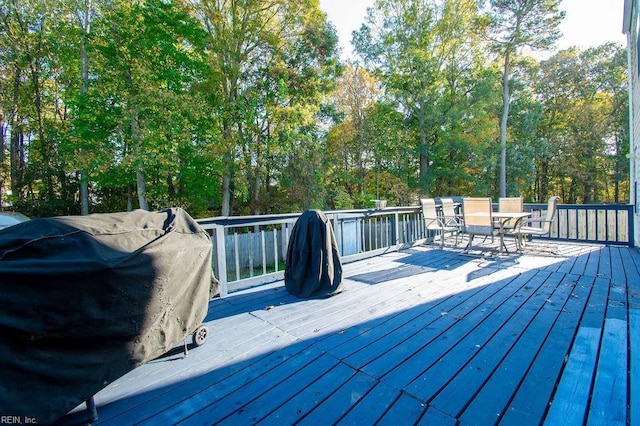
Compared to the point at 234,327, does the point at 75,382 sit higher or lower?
higher

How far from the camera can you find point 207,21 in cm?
1056

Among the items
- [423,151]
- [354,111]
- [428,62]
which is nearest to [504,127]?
[423,151]

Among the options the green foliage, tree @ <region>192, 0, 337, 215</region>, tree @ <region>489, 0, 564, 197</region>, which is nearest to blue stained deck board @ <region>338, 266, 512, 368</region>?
the green foliage

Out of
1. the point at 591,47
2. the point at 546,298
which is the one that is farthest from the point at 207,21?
the point at 591,47

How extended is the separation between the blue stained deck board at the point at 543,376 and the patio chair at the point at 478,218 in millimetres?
2439

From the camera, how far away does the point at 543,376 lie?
1701 millimetres

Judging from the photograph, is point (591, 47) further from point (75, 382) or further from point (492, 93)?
point (75, 382)

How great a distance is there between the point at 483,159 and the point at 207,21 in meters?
12.9

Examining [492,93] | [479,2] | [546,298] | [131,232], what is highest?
[479,2]

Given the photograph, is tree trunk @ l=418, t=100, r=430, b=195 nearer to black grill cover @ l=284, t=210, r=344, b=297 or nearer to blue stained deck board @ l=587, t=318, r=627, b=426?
black grill cover @ l=284, t=210, r=344, b=297

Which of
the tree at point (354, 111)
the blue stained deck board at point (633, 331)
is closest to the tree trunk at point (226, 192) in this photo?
the tree at point (354, 111)

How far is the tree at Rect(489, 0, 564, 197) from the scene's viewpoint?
12492 millimetres

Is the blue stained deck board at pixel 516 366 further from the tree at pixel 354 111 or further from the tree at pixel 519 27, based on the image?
the tree at pixel 519 27

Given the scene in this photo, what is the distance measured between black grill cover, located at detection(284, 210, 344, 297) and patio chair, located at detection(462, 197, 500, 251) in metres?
3.01
